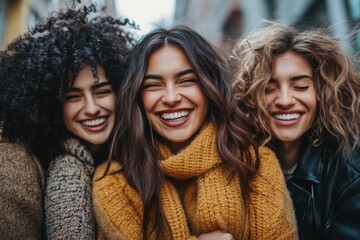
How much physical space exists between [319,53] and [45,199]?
223 cm

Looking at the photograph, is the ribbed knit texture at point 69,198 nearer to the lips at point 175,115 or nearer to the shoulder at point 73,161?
the shoulder at point 73,161

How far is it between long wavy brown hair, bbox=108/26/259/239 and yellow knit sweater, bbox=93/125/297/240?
61 millimetres

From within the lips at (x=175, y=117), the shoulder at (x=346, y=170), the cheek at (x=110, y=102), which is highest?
the cheek at (x=110, y=102)

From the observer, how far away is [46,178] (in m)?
2.61

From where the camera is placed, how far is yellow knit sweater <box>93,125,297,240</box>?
92.6 inches

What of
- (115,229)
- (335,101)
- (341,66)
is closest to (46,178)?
(115,229)

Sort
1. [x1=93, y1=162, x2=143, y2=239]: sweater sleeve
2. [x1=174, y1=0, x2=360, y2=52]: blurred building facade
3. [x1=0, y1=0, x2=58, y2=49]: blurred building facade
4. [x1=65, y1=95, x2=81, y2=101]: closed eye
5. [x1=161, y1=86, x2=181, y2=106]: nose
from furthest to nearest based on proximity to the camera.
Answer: [x1=0, y1=0, x2=58, y2=49]: blurred building facade < [x1=174, y1=0, x2=360, y2=52]: blurred building facade < [x1=65, y1=95, x2=81, y2=101]: closed eye < [x1=161, y1=86, x2=181, y2=106]: nose < [x1=93, y1=162, x2=143, y2=239]: sweater sleeve

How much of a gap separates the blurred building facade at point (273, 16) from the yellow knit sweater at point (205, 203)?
40.8 inches

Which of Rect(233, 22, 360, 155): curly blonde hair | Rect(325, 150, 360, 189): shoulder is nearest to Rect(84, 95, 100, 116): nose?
Rect(233, 22, 360, 155): curly blonde hair

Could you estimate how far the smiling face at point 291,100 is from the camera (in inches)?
108

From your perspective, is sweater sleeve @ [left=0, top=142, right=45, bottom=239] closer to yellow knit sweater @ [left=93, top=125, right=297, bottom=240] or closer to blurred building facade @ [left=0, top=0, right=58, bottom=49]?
yellow knit sweater @ [left=93, top=125, right=297, bottom=240]

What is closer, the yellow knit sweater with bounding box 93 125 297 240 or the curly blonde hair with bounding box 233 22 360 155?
the yellow knit sweater with bounding box 93 125 297 240

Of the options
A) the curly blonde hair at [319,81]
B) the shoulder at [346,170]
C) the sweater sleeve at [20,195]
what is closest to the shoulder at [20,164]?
the sweater sleeve at [20,195]

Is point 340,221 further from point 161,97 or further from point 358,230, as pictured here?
point 161,97
